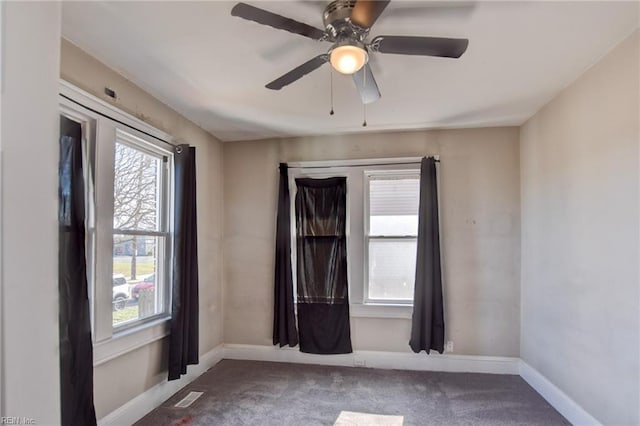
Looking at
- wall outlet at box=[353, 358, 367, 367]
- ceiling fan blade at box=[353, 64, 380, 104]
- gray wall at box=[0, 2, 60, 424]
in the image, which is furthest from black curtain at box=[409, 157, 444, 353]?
gray wall at box=[0, 2, 60, 424]

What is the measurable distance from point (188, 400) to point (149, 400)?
340 mm

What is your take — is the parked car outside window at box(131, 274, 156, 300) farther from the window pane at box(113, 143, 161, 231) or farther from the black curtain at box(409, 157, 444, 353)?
the black curtain at box(409, 157, 444, 353)

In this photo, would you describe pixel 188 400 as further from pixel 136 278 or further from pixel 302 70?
pixel 302 70

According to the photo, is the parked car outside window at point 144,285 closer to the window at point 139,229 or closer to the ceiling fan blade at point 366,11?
the window at point 139,229

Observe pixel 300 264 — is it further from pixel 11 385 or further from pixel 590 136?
pixel 11 385

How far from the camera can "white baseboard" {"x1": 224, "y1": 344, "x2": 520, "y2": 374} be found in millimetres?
3768

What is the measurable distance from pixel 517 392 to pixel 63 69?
418 cm

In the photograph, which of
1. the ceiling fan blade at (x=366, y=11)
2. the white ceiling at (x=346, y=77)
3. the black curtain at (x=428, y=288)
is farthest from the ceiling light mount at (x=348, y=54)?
the black curtain at (x=428, y=288)

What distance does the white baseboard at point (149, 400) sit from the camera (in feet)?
8.50

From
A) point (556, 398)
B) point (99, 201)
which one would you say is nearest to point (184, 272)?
point (99, 201)

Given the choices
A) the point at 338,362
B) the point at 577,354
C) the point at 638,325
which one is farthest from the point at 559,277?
the point at 338,362

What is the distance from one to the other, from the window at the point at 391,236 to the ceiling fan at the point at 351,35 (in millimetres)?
2201

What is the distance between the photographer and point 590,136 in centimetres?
256

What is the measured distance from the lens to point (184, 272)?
3.20 m
